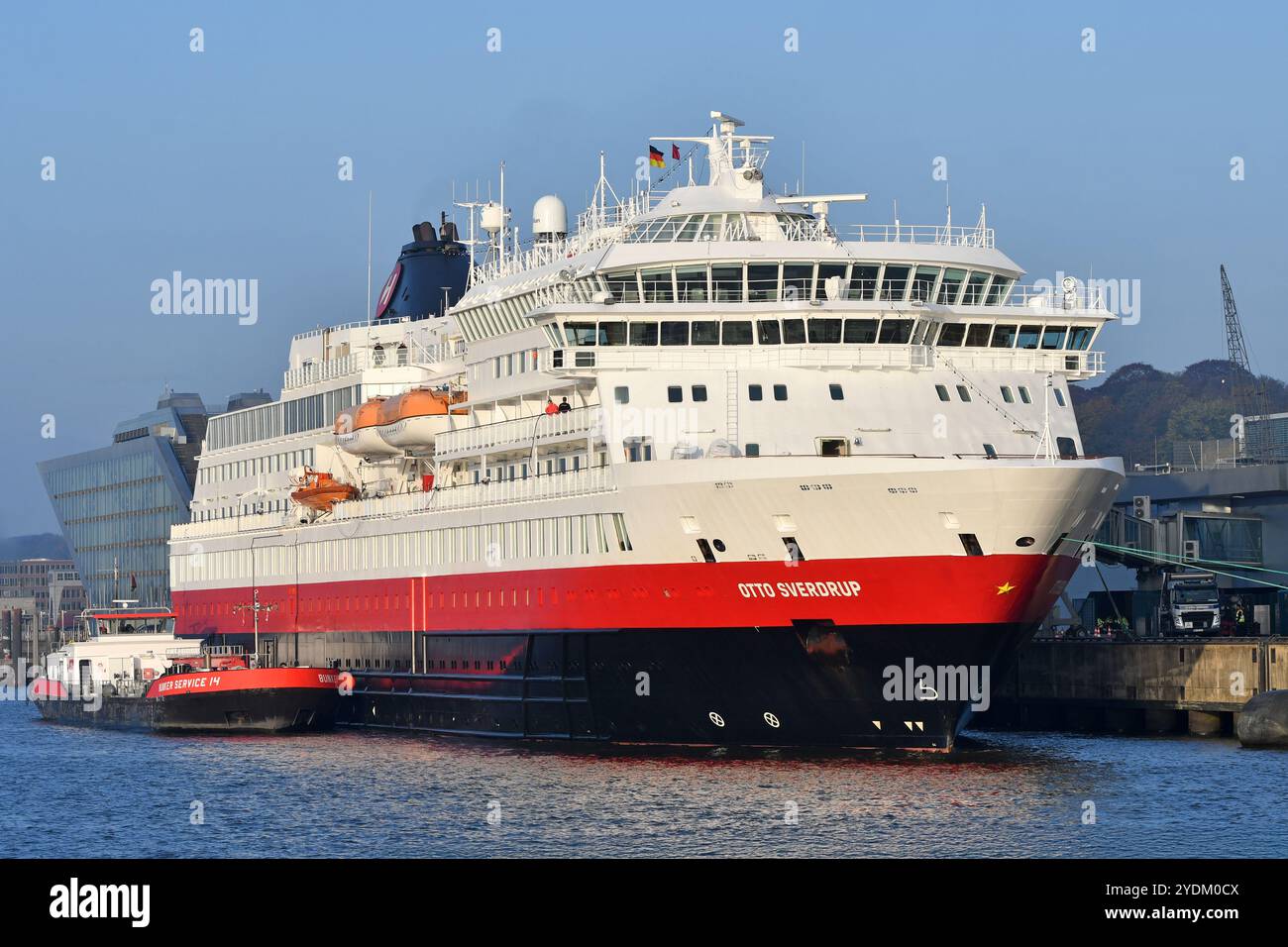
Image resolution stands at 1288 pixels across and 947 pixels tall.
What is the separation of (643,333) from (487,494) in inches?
329

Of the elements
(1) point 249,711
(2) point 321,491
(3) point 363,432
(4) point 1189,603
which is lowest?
(1) point 249,711

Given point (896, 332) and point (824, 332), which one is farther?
point (896, 332)

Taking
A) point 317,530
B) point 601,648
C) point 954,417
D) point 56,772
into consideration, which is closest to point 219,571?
point 317,530

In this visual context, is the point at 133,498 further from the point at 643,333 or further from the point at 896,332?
the point at 896,332

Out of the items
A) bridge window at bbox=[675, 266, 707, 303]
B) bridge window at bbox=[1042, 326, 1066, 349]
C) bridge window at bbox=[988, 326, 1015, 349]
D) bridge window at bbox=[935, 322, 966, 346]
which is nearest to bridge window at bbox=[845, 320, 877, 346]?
bridge window at bbox=[935, 322, 966, 346]

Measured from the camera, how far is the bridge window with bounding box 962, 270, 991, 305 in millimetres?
47031

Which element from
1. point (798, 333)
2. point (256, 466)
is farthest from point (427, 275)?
point (798, 333)

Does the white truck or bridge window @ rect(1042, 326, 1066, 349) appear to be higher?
bridge window @ rect(1042, 326, 1066, 349)

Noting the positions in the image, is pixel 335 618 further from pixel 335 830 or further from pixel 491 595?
pixel 335 830

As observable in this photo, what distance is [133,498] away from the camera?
123875 millimetres

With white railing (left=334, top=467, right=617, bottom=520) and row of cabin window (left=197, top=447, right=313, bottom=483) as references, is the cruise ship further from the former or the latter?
row of cabin window (left=197, top=447, right=313, bottom=483)

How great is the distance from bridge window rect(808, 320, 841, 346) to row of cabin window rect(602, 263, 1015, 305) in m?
0.75
